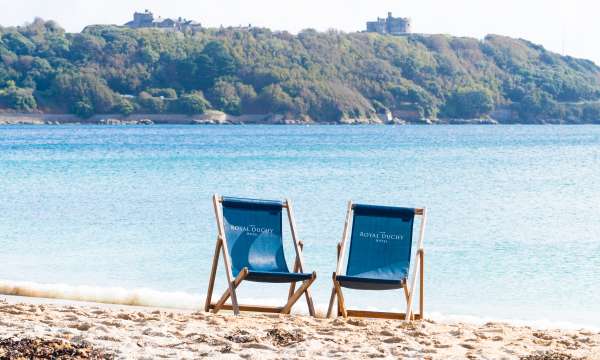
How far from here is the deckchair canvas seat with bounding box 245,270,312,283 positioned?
581 cm

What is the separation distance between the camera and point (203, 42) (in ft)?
354

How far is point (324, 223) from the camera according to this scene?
14.3 metres

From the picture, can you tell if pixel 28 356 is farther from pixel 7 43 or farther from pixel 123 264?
pixel 7 43

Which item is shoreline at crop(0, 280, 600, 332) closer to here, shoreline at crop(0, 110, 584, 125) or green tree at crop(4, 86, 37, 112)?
green tree at crop(4, 86, 37, 112)

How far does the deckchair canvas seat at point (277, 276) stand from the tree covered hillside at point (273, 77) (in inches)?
3462

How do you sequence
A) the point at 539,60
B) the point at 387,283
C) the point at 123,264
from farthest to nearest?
the point at 539,60 < the point at 123,264 < the point at 387,283

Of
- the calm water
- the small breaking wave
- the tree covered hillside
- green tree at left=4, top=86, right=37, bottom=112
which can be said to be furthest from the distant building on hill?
the small breaking wave

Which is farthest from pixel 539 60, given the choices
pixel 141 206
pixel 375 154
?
pixel 141 206

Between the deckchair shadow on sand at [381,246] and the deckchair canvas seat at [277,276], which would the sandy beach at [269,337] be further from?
the deckchair shadow on sand at [381,246]

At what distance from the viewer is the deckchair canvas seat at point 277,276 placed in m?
5.81

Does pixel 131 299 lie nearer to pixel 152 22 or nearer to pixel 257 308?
pixel 257 308

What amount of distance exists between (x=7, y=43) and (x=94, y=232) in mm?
94962

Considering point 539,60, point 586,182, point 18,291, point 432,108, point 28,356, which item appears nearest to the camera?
point 28,356

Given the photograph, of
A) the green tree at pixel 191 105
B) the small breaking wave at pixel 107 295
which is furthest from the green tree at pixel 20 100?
the small breaking wave at pixel 107 295
